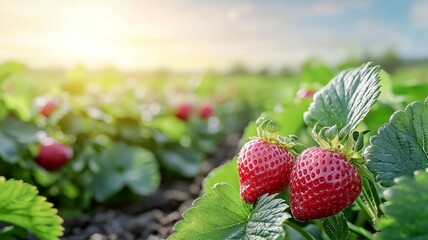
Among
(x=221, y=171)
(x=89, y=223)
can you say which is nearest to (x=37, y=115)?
(x=89, y=223)

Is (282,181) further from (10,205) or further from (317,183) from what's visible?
(10,205)

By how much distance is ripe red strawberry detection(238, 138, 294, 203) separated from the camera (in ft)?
4.27

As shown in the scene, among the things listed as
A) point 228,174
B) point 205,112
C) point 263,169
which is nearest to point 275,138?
point 263,169

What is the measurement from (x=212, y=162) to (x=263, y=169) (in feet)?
11.8

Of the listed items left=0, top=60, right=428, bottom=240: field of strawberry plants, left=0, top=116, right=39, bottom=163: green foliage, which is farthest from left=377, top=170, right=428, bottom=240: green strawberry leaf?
left=0, top=116, right=39, bottom=163: green foliage

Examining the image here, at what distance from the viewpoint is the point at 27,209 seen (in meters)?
1.55

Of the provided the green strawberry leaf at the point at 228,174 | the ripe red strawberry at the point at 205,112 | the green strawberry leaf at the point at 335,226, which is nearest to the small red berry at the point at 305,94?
the green strawberry leaf at the point at 228,174

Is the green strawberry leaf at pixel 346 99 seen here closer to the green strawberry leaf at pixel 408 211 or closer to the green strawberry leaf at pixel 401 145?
the green strawberry leaf at pixel 401 145

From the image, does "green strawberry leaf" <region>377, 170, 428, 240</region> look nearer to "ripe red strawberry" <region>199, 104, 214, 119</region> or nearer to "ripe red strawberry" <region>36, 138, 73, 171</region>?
"ripe red strawberry" <region>36, 138, 73, 171</region>

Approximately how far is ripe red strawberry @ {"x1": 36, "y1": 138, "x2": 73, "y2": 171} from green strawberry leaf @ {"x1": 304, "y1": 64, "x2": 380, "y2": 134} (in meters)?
1.44

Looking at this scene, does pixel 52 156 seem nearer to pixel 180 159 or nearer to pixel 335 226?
pixel 180 159

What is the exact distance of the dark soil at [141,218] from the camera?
2574 mm

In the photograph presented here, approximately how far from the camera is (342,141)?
1.30 metres

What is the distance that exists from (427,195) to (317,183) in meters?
0.25
